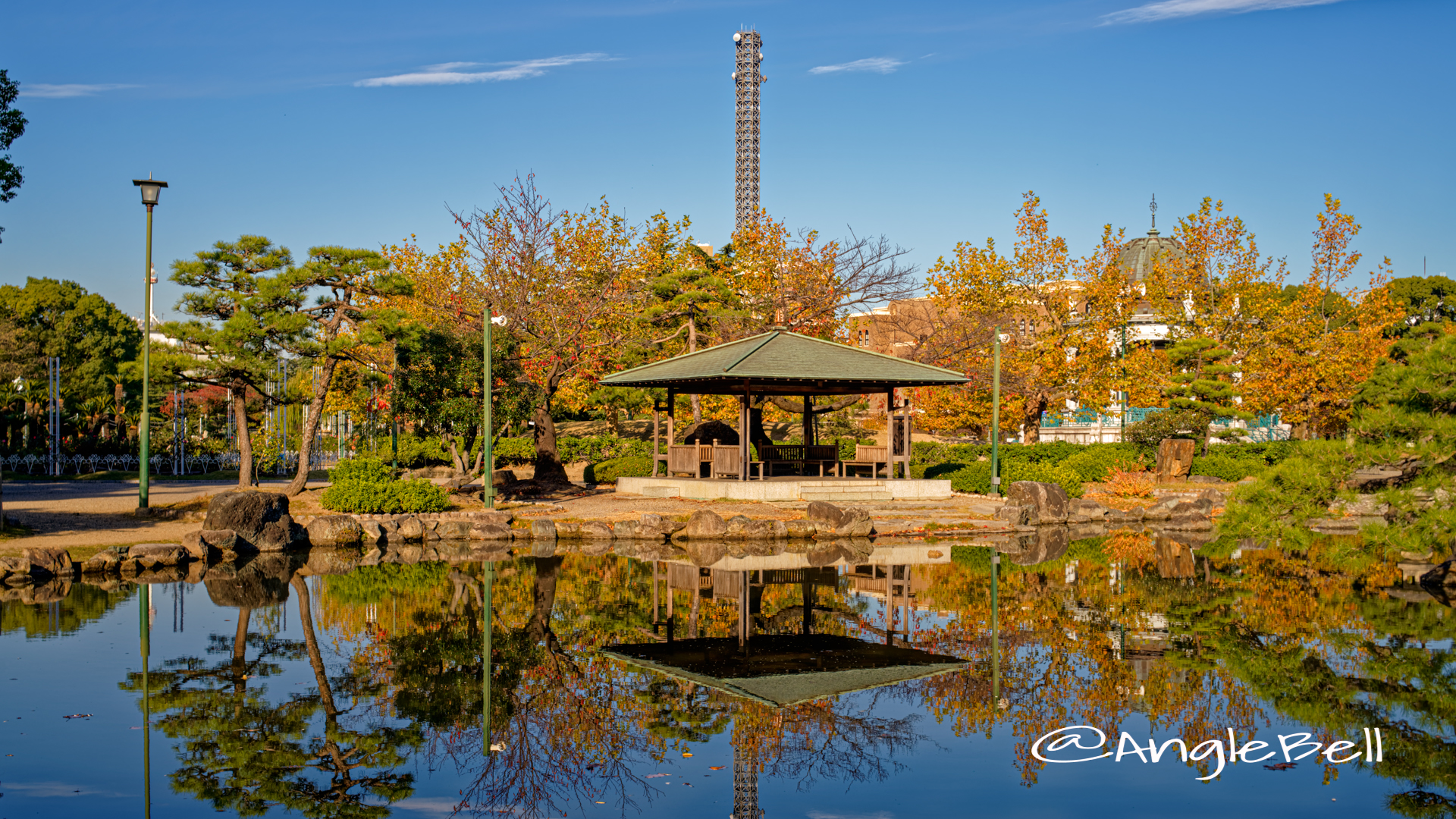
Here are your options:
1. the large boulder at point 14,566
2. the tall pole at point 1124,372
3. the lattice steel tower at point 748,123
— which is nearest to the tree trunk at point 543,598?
the large boulder at point 14,566

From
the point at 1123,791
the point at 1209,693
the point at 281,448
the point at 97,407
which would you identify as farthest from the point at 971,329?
the point at 97,407

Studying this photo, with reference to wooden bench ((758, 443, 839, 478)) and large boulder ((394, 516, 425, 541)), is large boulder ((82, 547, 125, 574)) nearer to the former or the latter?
large boulder ((394, 516, 425, 541))

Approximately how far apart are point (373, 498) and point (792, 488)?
8646 millimetres

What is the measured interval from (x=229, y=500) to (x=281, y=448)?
19406 millimetres

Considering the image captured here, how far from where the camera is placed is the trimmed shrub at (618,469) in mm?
29562

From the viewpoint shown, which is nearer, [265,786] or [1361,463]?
[265,786]

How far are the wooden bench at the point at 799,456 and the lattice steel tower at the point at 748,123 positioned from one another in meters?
48.8

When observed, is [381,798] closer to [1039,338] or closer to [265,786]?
[265,786]

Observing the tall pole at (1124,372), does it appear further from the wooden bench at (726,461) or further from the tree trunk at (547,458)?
the tree trunk at (547,458)

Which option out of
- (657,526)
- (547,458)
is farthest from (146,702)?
(547,458)

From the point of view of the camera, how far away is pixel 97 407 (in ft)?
133

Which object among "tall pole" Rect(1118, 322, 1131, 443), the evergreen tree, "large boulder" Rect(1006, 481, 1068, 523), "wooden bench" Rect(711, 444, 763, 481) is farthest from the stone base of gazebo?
the evergreen tree

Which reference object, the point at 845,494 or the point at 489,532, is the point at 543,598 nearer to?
the point at 489,532

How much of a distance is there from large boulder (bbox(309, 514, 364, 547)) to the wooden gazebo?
7892 mm
